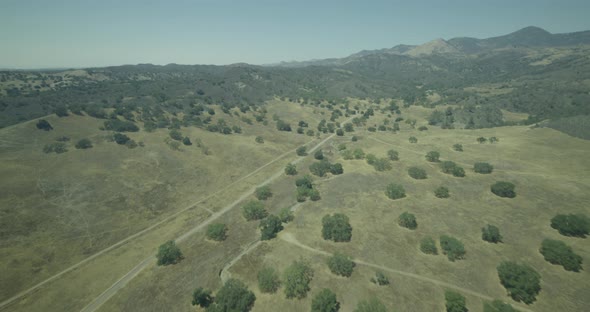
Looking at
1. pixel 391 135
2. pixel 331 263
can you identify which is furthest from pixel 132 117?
pixel 391 135

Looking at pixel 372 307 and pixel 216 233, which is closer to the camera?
pixel 372 307

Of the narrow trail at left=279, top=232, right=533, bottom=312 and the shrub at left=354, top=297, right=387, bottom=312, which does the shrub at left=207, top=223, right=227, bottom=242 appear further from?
the shrub at left=354, top=297, right=387, bottom=312

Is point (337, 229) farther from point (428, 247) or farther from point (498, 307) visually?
point (498, 307)

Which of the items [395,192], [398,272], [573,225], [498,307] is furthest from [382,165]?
[498,307]

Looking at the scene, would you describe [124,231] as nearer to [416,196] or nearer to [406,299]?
[406,299]

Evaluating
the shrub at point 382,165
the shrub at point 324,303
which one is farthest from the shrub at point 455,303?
the shrub at point 382,165

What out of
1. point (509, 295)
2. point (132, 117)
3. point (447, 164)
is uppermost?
point (132, 117)

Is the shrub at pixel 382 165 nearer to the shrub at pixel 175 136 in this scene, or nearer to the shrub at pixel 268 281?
the shrub at pixel 268 281
